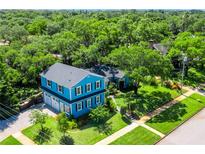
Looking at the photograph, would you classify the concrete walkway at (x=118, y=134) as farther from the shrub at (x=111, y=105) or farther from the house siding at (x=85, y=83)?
the house siding at (x=85, y=83)

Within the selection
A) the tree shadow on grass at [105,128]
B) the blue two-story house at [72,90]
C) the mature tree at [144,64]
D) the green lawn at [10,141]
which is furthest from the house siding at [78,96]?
the green lawn at [10,141]

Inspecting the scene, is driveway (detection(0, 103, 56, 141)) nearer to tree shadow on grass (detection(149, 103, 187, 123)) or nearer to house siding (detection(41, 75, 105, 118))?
house siding (detection(41, 75, 105, 118))

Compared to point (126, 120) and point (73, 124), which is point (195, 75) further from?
point (73, 124)

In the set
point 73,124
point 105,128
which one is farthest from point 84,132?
point 105,128

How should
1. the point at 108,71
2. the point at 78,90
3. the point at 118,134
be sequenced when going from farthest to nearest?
the point at 108,71 < the point at 78,90 < the point at 118,134

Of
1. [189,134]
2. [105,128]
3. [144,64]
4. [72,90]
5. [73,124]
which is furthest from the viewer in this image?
[144,64]

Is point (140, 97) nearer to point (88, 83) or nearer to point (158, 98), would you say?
point (158, 98)
